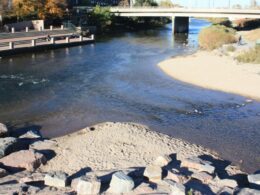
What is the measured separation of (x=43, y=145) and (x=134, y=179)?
6685 mm

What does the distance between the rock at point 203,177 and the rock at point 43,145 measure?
7812 millimetres

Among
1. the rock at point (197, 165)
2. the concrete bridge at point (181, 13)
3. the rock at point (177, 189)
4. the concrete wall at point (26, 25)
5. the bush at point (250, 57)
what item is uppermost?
the concrete bridge at point (181, 13)

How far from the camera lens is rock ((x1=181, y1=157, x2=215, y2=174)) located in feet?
57.7

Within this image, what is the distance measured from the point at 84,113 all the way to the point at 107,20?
64125mm

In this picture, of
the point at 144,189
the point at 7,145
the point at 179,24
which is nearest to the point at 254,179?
the point at 144,189

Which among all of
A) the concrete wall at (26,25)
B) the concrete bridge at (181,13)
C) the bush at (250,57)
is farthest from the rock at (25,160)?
the concrete bridge at (181,13)

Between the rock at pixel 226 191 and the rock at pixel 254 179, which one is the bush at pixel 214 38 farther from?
the rock at pixel 226 191

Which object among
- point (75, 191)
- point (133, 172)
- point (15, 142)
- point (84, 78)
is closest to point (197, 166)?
point (133, 172)

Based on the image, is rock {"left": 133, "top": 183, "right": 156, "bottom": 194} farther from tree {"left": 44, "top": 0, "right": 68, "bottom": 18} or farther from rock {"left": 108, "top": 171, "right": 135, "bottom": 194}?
tree {"left": 44, "top": 0, "right": 68, "bottom": 18}

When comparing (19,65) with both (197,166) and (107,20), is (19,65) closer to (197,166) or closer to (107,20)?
(197,166)

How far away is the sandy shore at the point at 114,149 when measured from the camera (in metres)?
19.0

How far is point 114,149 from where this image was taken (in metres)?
20.4

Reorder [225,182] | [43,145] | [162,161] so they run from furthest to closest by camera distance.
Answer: [43,145] → [162,161] → [225,182]

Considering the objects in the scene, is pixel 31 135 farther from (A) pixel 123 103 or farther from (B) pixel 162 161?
(A) pixel 123 103
